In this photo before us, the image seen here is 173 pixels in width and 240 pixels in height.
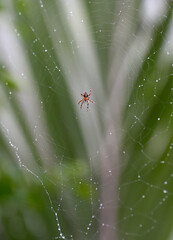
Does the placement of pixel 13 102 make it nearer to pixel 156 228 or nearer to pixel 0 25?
pixel 0 25

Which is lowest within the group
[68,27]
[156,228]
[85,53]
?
[156,228]

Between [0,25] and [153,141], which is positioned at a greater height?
[0,25]

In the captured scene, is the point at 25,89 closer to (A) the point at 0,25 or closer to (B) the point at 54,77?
(B) the point at 54,77

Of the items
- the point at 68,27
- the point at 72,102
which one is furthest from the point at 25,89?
the point at 68,27

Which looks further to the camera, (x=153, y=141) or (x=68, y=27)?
(x=68, y=27)

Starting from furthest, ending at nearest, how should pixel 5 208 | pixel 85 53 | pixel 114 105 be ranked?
pixel 85 53 < pixel 114 105 < pixel 5 208

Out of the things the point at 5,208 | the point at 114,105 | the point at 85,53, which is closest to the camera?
the point at 5,208
